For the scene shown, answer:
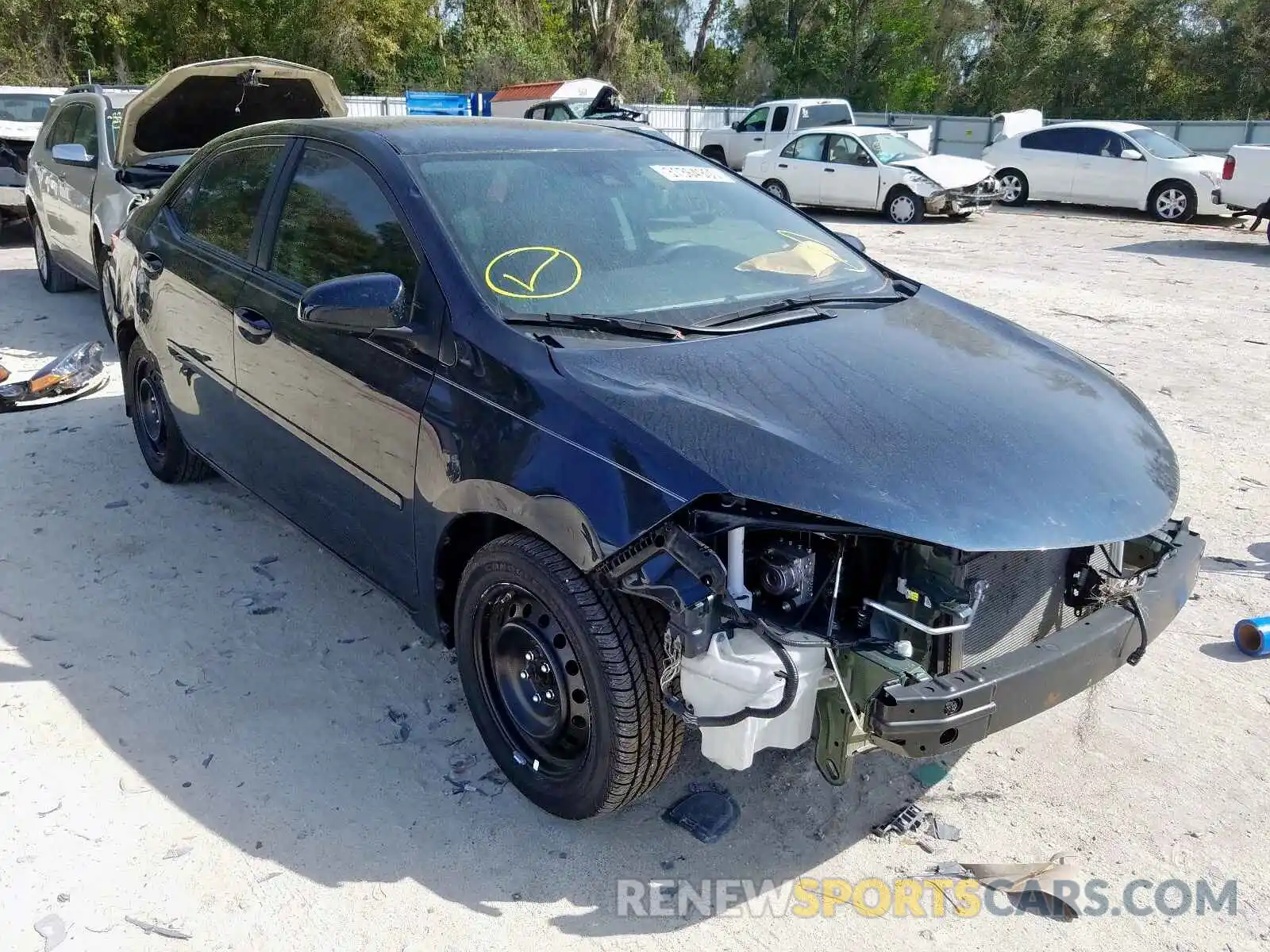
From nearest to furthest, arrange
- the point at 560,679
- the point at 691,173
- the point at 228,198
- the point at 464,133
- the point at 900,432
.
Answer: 1. the point at 900,432
2. the point at 560,679
3. the point at 464,133
4. the point at 691,173
5. the point at 228,198

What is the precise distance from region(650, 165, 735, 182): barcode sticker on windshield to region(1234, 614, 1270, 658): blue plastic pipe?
260 centimetres

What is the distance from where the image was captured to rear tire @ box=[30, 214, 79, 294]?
9625mm

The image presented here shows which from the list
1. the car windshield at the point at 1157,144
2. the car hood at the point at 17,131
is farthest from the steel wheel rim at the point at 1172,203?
the car hood at the point at 17,131

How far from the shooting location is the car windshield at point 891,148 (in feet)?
54.2

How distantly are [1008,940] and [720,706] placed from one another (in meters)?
0.97

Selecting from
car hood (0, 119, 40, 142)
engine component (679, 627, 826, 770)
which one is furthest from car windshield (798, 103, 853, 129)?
engine component (679, 627, 826, 770)

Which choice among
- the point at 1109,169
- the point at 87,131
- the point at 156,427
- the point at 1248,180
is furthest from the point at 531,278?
the point at 1109,169

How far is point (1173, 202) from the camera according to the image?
16.3 meters

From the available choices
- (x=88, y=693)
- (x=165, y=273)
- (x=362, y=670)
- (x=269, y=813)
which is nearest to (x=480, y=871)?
(x=269, y=813)

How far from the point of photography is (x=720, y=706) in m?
2.40

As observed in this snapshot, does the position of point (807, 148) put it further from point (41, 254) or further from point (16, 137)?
point (41, 254)

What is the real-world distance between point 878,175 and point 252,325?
14167mm

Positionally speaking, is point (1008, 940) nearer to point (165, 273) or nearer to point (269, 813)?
point (269, 813)

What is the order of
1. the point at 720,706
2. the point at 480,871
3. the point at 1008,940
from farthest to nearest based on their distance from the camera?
1. the point at 480,871
2. the point at 1008,940
3. the point at 720,706
